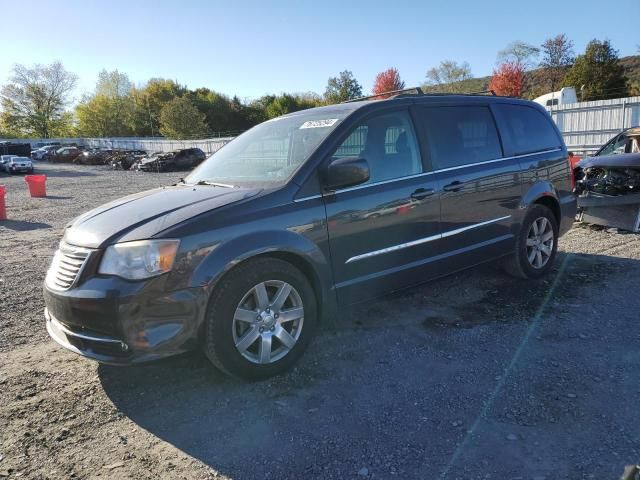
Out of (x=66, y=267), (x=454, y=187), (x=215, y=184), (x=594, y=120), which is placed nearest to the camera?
(x=66, y=267)

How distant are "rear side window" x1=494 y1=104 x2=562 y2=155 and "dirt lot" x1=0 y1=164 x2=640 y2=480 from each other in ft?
5.29

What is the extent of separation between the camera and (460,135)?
457 centimetres

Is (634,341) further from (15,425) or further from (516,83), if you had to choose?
(516,83)

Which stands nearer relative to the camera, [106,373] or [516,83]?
[106,373]

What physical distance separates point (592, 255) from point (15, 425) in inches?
255

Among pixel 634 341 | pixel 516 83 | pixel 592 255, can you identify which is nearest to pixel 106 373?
pixel 634 341

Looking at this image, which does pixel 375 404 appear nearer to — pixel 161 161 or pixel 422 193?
pixel 422 193

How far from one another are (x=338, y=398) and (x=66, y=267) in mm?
1969

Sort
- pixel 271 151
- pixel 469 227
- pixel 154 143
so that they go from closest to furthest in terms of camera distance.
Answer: pixel 271 151 < pixel 469 227 < pixel 154 143

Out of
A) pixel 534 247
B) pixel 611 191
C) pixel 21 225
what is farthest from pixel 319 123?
pixel 21 225

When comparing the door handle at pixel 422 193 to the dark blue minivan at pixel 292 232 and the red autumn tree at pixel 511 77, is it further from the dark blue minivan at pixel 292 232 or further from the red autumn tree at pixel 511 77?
the red autumn tree at pixel 511 77

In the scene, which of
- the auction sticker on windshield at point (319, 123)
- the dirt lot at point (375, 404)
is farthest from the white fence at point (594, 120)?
the dirt lot at point (375, 404)

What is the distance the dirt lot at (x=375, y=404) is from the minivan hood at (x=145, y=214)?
0.85m

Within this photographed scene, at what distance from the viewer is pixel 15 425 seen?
2996 mm
